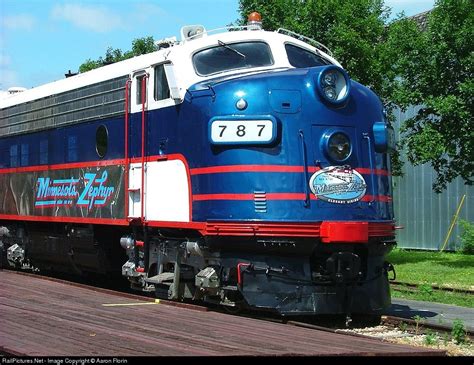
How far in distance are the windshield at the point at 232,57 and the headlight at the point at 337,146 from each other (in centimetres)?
159

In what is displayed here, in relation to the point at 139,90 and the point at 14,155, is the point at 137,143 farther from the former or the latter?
the point at 14,155

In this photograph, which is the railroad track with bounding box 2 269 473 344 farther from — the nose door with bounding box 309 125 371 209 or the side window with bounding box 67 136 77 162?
the side window with bounding box 67 136 77 162

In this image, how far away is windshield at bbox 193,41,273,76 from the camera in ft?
34.0

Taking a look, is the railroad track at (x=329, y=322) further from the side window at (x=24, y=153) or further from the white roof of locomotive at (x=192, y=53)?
the side window at (x=24, y=153)

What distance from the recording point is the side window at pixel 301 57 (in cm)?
1062

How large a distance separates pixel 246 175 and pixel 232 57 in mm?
2060

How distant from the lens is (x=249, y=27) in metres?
10.9

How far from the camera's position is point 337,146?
9.50 meters

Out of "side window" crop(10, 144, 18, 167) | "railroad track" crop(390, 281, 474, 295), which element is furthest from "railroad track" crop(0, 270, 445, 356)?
"railroad track" crop(390, 281, 474, 295)

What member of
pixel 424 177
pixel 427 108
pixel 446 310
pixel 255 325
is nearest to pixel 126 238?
pixel 255 325

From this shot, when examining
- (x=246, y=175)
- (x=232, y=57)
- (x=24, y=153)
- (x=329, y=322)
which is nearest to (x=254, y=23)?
(x=232, y=57)

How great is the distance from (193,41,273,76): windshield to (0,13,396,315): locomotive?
2cm
